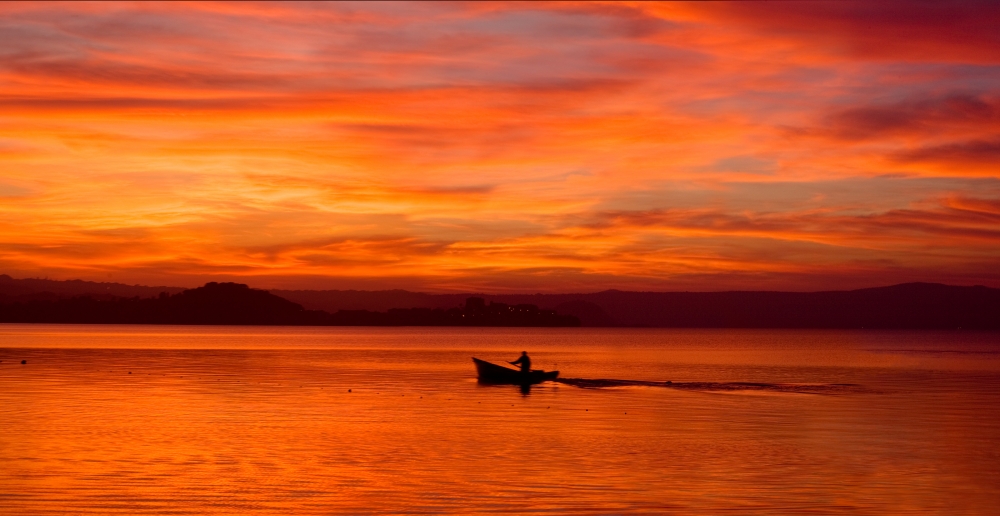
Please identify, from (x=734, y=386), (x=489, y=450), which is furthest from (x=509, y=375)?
(x=489, y=450)

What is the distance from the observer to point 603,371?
102 m

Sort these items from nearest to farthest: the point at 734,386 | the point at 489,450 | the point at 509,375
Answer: the point at 489,450, the point at 509,375, the point at 734,386

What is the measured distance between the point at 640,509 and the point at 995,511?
924cm

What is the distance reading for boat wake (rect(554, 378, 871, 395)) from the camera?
73625 millimetres

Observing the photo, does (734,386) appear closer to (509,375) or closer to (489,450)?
(509,375)

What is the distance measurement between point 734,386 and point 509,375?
1661 cm

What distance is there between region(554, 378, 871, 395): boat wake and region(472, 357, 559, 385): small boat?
9.35 feet

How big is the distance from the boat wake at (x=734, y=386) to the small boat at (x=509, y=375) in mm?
2848

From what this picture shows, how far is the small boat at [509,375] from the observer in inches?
2884

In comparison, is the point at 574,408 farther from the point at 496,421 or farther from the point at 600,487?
the point at 600,487

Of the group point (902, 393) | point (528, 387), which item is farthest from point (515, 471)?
point (902, 393)

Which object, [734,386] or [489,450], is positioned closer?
[489,450]

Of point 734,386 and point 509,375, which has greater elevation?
point 509,375

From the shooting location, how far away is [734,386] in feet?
256
